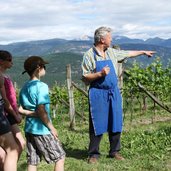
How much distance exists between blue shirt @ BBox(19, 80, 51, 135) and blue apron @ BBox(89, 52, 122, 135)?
155 cm

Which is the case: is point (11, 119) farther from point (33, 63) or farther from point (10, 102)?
point (33, 63)

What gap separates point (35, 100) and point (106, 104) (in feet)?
5.80

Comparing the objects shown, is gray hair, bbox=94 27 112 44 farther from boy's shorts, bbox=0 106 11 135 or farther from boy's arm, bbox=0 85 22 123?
boy's shorts, bbox=0 106 11 135

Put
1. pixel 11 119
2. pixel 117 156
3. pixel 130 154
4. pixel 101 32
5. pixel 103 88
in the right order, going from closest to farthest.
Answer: pixel 11 119 < pixel 101 32 < pixel 103 88 < pixel 117 156 < pixel 130 154

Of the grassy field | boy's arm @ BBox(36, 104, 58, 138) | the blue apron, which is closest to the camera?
boy's arm @ BBox(36, 104, 58, 138)

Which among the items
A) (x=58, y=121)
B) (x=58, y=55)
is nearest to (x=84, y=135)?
(x=58, y=121)

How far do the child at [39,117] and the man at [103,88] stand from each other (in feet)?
4.46

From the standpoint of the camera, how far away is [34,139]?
427 cm

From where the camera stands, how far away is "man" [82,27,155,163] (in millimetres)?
5523

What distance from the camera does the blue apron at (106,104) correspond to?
5.59 m

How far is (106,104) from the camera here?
5.69 meters

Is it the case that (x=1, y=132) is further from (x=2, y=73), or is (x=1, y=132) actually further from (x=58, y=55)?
(x=58, y=55)

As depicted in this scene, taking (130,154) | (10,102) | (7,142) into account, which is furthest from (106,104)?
(7,142)

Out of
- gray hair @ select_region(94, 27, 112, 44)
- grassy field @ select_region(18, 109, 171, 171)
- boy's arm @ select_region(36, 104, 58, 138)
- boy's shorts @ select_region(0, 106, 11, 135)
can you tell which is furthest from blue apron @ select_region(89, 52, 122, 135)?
boy's shorts @ select_region(0, 106, 11, 135)
